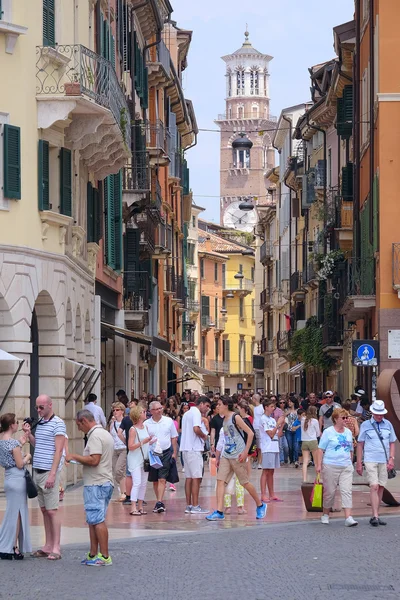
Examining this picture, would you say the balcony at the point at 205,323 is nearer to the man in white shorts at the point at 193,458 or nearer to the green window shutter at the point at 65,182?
the green window shutter at the point at 65,182

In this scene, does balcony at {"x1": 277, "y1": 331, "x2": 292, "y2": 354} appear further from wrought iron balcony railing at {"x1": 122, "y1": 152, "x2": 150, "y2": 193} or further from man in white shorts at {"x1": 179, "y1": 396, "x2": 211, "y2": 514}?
man in white shorts at {"x1": 179, "y1": 396, "x2": 211, "y2": 514}

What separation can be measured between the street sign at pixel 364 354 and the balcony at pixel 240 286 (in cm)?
9827

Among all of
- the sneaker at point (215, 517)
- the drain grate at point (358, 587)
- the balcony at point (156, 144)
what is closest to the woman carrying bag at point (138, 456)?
the sneaker at point (215, 517)

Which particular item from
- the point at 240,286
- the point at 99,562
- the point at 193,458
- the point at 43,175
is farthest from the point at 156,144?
the point at 240,286

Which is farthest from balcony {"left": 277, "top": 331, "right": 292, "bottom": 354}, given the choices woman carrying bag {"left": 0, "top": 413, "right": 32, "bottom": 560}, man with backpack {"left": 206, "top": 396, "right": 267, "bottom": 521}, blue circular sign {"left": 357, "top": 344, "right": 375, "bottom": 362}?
woman carrying bag {"left": 0, "top": 413, "right": 32, "bottom": 560}

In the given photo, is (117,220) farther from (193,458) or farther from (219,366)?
(219,366)

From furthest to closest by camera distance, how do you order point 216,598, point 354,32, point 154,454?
point 354,32, point 154,454, point 216,598

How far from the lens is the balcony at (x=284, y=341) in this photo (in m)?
79.1

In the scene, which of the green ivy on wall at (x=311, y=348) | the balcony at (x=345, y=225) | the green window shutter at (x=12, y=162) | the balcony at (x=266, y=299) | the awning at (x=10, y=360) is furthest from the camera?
the balcony at (x=266, y=299)

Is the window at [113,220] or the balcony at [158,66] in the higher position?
the balcony at [158,66]

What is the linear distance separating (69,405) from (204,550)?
13.0 m

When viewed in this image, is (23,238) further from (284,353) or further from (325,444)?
(284,353)

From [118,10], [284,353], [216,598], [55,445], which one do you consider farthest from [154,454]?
[284,353]

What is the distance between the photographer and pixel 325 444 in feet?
70.7
